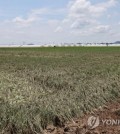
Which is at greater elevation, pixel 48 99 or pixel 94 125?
pixel 48 99

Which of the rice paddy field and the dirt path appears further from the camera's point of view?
the rice paddy field

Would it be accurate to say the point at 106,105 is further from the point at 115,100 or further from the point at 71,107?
the point at 71,107

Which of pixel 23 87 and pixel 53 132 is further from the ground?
pixel 23 87

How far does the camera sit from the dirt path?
9.77 meters

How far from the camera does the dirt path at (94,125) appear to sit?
32.0 feet

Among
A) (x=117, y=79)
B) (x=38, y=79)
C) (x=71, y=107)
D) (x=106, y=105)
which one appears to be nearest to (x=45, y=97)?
(x=71, y=107)

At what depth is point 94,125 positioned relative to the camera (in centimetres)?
1025

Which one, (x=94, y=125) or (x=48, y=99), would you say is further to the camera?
(x=48, y=99)

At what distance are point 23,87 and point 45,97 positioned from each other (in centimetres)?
149

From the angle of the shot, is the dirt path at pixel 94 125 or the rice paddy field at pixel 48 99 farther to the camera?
the rice paddy field at pixel 48 99

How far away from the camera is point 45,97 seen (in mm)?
12578

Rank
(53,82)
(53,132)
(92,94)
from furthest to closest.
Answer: (53,82) → (92,94) → (53,132)

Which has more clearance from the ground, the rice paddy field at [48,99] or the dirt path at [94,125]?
the rice paddy field at [48,99]

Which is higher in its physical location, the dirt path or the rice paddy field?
the rice paddy field
